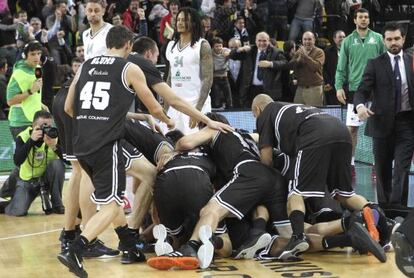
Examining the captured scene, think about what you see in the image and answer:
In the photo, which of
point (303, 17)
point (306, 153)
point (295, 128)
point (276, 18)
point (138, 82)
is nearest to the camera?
point (138, 82)

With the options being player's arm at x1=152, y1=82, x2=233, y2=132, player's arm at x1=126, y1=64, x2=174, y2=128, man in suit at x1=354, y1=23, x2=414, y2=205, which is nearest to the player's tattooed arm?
man in suit at x1=354, y1=23, x2=414, y2=205

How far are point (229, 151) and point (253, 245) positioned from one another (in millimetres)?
888

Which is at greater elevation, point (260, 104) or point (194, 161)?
point (260, 104)

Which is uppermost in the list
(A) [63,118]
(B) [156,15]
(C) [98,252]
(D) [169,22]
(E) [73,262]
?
(B) [156,15]

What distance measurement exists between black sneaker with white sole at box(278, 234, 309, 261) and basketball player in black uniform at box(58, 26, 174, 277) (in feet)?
4.31

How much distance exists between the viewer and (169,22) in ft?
54.1

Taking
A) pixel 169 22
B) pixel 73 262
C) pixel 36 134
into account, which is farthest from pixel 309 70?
pixel 73 262

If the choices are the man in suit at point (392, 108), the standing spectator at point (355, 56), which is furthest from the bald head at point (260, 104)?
the standing spectator at point (355, 56)

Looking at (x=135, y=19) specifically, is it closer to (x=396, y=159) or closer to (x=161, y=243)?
(x=396, y=159)

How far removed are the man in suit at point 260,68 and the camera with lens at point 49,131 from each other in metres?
5.25

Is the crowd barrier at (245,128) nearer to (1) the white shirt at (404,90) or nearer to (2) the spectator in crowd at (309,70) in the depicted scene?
(2) the spectator in crowd at (309,70)

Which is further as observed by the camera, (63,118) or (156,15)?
(156,15)

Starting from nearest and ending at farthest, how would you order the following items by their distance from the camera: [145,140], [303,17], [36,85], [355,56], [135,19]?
1. [145,140]
2. [36,85]
3. [355,56]
4. [135,19]
5. [303,17]

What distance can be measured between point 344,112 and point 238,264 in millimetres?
5943
